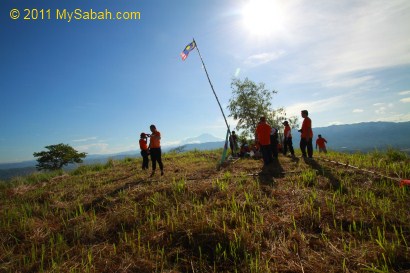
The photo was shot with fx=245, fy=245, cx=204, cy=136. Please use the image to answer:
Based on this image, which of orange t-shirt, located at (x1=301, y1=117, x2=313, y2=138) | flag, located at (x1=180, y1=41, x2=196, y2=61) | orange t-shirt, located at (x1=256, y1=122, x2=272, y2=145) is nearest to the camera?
orange t-shirt, located at (x1=256, y1=122, x2=272, y2=145)

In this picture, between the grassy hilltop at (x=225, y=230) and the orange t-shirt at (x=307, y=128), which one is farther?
the orange t-shirt at (x=307, y=128)

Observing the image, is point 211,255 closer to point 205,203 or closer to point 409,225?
point 205,203

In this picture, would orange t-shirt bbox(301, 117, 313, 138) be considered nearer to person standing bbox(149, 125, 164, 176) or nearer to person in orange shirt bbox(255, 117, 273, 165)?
person in orange shirt bbox(255, 117, 273, 165)

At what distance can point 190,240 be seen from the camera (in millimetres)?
4840

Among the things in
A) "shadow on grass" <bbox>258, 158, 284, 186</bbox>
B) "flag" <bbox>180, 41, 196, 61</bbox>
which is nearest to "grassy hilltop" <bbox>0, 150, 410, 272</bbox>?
"shadow on grass" <bbox>258, 158, 284, 186</bbox>

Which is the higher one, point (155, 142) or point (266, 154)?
point (155, 142)

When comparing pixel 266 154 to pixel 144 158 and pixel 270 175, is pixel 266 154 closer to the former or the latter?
pixel 270 175

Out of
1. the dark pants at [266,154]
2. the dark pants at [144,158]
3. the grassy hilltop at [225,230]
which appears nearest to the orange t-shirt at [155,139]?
the dark pants at [144,158]

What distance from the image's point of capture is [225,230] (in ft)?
15.8

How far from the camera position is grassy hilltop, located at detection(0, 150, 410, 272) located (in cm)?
409

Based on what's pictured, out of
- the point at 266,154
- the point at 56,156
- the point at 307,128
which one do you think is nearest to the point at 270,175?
the point at 266,154

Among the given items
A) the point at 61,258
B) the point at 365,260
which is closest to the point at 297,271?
the point at 365,260

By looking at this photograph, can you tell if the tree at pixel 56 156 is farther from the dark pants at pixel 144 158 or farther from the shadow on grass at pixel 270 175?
the shadow on grass at pixel 270 175

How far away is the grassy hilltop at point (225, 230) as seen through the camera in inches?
161
